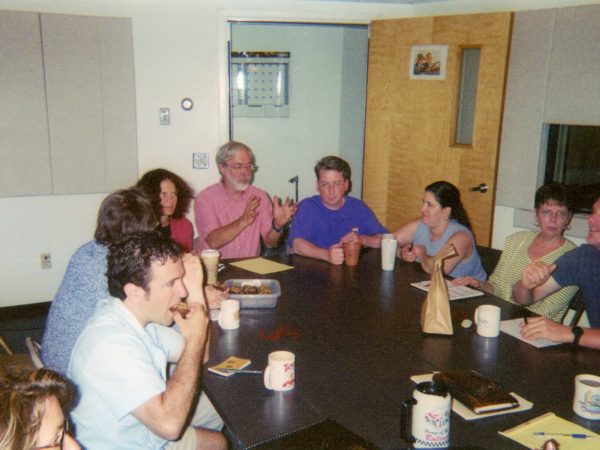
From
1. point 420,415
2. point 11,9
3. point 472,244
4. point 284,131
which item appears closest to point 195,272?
point 420,415

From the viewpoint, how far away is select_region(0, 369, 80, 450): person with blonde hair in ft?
3.29

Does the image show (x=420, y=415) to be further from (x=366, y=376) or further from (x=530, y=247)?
(x=530, y=247)

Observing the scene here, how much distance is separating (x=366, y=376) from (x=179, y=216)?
208 cm

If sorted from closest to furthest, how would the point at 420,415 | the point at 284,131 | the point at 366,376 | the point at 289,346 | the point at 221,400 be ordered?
the point at 420,415, the point at 221,400, the point at 366,376, the point at 289,346, the point at 284,131

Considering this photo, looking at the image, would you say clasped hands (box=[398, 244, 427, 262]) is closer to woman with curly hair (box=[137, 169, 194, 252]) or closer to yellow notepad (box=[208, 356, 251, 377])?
woman with curly hair (box=[137, 169, 194, 252])

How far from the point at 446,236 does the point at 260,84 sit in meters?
3.01

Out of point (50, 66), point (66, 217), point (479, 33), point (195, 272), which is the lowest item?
point (66, 217)

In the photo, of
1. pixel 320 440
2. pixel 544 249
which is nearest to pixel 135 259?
pixel 320 440

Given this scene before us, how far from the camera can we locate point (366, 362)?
1.74 meters

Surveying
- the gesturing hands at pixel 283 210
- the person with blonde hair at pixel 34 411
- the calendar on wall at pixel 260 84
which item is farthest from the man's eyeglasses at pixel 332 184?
the calendar on wall at pixel 260 84

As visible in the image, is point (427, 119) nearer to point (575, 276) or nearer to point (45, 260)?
point (575, 276)

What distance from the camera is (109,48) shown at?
4133mm

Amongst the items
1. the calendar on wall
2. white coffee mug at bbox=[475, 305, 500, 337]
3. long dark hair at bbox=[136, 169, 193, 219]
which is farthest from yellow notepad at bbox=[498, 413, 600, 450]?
the calendar on wall

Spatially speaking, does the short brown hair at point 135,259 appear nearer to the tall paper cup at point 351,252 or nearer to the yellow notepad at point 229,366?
the yellow notepad at point 229,366
